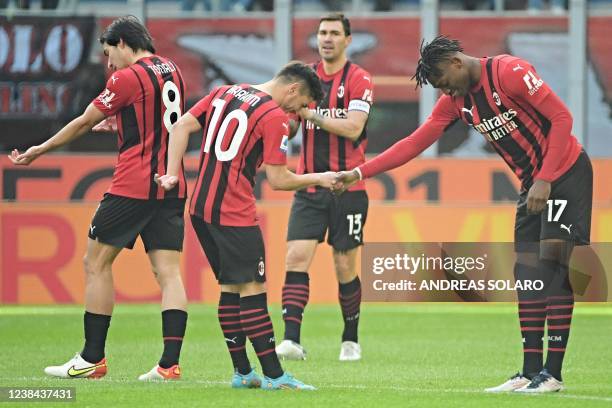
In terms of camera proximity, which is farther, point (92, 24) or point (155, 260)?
point (92, 24)

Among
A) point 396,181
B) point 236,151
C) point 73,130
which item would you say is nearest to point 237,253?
point 236,151

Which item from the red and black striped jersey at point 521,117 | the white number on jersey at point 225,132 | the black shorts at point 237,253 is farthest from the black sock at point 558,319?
the white number on jersey at point 225,132

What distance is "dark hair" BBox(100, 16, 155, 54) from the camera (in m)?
8.47

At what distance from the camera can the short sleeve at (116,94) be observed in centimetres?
827

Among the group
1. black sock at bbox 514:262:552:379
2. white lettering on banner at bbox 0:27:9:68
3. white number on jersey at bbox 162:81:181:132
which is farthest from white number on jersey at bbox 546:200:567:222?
white lettering on banner at bbox 0:27:9:68

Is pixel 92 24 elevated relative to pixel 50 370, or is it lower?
elevated

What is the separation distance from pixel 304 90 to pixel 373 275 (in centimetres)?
136

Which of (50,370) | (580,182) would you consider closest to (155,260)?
(50,370)

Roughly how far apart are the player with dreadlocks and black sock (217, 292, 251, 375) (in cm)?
141

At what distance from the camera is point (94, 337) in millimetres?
8328

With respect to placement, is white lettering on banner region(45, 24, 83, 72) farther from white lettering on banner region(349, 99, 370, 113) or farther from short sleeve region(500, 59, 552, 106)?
short sleeve region(500, 59, 552, 106)

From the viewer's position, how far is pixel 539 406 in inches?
274

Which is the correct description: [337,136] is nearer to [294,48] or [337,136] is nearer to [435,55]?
[435,55]

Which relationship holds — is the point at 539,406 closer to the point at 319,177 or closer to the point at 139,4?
the point at 319,177
